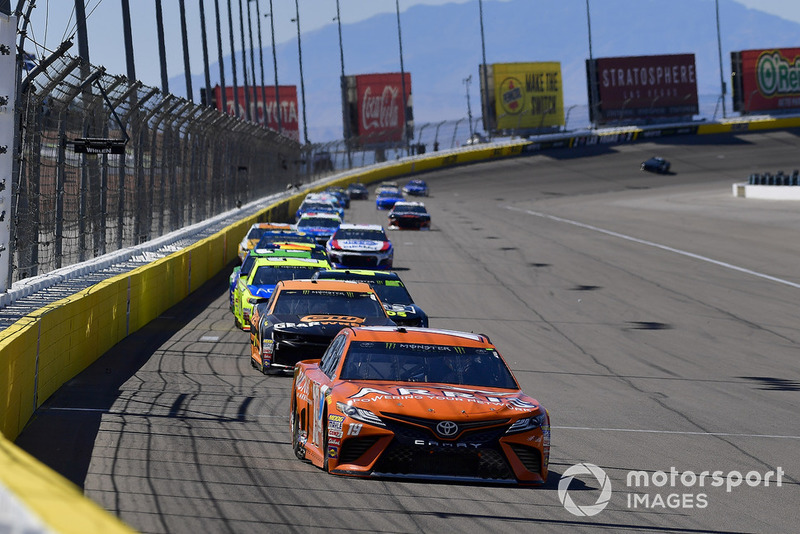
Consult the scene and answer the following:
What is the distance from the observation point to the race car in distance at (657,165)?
281ft

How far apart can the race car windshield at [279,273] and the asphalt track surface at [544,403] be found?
37.4 inches

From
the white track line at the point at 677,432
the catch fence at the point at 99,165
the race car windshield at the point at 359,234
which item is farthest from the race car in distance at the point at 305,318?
the race car windshield at the point at 359,234

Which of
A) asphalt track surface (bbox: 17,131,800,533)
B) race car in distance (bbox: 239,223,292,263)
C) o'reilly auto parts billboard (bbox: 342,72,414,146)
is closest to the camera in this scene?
asphalt track surface (bbox: 17,131,800,533)

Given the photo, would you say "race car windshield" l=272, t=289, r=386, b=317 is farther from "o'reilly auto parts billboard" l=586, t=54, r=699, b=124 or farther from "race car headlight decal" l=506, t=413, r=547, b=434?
"o'reilly auto parts billboard" l=586, t=54, r=699, b=124

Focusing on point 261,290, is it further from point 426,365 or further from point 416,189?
point 416,189

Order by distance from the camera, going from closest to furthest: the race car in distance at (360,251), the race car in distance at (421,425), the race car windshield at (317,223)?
the race car in distance at (421,425) → the race car in distance at (360,251) → the race car windshield at (317,223)

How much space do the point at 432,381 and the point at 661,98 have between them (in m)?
96.9

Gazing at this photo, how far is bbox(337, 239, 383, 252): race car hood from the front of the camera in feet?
93.5

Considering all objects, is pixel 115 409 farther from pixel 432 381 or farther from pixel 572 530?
pixel 572 530

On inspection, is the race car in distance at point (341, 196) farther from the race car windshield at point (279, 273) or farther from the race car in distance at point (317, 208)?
the race car windshield at point (279, 273)

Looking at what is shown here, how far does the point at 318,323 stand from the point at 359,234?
15.1 metres

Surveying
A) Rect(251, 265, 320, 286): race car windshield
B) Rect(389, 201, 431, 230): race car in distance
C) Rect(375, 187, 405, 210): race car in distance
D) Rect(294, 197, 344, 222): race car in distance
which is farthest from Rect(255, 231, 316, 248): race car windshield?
Rect(375, 187, 405, 210): race car in distance

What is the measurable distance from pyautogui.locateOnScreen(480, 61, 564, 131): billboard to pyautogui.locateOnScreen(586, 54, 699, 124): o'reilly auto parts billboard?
2998 millimetres

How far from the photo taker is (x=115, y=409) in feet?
37.8
